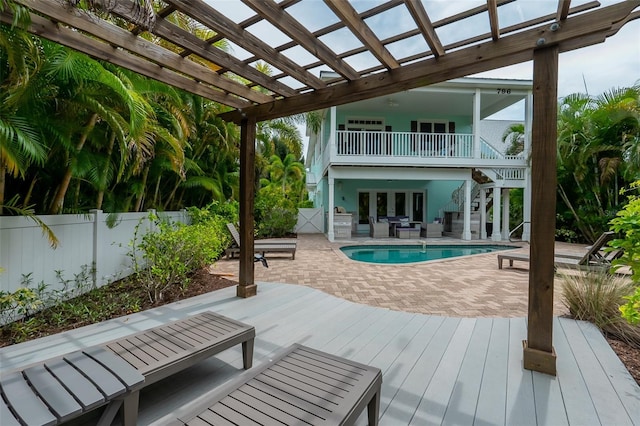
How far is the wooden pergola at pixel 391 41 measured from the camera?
8.46ft

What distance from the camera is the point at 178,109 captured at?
6.31 m

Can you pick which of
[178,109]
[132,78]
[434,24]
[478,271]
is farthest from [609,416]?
[178,109]

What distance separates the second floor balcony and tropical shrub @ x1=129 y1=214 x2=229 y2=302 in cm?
838

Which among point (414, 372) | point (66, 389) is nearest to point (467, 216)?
point (414, 372)

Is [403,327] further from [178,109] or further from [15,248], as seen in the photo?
[178,109]

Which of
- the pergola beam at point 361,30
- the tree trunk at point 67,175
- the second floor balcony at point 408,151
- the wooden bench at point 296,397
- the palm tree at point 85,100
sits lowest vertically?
the wooden bench at point 296,397

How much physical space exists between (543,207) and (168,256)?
17.0ft

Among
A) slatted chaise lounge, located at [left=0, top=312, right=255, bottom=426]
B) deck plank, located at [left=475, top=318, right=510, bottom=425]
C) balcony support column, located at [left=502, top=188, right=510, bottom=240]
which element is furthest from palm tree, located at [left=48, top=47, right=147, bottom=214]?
balcony support column, located at [left=502, top=188, right=510, bottom=240]

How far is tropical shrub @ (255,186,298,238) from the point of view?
1448cm

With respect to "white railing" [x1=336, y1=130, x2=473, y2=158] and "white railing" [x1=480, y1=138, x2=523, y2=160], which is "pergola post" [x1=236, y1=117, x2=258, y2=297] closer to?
"white railing" [x1=336, y1=130, x2=473, y2=158]

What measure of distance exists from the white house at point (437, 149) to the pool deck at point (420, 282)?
502cm

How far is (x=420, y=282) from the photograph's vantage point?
6.77 m

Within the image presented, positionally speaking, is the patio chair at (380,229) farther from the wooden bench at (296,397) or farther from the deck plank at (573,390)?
the wooden bench at (296,397)

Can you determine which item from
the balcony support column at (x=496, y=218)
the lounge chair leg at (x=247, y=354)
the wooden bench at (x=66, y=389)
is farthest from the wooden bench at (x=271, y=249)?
the balcony support column at (x=496, y=218)
